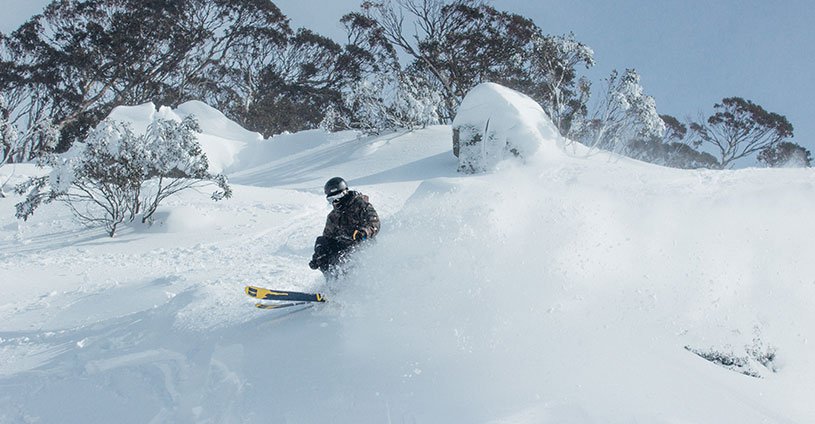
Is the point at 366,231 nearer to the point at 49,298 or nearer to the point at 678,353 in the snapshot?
the point at 678,353

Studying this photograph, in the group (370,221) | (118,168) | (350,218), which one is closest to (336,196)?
(350,218)

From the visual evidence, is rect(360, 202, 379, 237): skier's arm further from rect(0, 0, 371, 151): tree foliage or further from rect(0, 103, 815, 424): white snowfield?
rect(0, 0, 371, 151): tree foliage

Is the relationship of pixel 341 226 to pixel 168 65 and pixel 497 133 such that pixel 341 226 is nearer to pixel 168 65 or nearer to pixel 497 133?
pixel 497 133

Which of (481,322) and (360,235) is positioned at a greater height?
(360,235)

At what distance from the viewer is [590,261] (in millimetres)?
5648

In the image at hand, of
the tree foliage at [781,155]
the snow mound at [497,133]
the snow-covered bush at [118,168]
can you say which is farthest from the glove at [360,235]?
the tree foliage at [781,155]

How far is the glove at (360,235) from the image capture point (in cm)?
539

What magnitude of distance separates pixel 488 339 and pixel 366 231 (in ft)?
5.36

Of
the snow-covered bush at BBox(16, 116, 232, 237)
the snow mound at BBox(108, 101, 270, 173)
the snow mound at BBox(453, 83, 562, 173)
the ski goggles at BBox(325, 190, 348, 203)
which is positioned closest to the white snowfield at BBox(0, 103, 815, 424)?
the ski goggles at BBox(325, 190, 348, 203)

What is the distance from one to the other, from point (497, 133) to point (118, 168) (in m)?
9.65

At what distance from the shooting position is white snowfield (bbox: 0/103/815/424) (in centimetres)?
372

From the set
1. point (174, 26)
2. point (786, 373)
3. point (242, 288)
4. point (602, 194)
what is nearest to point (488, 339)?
point (786, 373)

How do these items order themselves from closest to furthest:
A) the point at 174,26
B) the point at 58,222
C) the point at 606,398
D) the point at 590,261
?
the point at 606,398 < the point at 590,261 < the point at 58,222 < the point at 174,26

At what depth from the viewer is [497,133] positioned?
55.0ft
